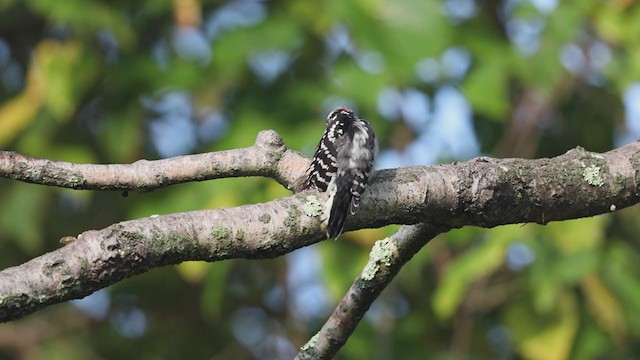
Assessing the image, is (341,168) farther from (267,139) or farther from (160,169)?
(160,169)

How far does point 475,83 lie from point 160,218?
3.47 metres

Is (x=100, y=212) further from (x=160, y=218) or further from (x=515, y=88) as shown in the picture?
(x=160, y=218)

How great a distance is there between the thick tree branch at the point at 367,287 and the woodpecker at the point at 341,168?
0.74 feet

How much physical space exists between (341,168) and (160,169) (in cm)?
68

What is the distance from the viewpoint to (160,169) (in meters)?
2.70

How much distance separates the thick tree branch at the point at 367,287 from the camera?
2936mm

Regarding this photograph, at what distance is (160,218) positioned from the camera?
2348 millimetres

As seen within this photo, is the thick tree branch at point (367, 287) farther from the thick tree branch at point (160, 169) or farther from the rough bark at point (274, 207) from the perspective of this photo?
the thick tree branch at point (160, 169)

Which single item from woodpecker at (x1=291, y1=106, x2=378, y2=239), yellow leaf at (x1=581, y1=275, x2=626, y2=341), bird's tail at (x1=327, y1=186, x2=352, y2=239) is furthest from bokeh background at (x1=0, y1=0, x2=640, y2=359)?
bird's tail at (x1=327, y1=186, x2=352, y2=239)

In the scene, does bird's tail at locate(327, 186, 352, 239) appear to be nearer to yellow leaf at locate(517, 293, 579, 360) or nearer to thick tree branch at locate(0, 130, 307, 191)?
thick tree branch at locate(0, 130, 307, 191)

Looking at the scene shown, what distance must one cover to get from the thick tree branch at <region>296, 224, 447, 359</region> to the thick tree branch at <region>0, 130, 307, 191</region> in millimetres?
357

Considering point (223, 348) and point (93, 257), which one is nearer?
point (93, 257)

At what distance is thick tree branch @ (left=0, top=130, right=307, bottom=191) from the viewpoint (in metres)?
2.57

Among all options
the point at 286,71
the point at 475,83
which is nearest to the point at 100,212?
the point at 286,71
